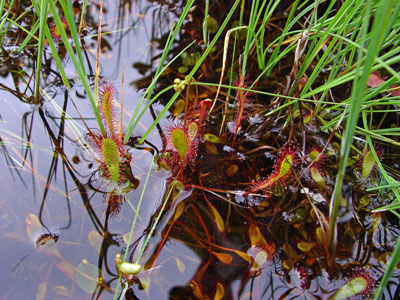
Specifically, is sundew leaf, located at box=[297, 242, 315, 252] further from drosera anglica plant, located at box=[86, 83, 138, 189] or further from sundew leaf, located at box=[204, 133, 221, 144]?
drosera anglica plant, located at box=[86, 83, 138, 189]

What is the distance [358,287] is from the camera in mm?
940

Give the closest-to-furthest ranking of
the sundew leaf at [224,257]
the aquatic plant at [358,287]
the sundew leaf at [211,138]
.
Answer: the aquatic plant at [358,287] → the sundew leaf at [224,257] → the sundew leaf at [211,138]

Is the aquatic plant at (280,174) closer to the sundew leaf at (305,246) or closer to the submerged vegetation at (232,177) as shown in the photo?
the submerged vegetation at (232,177)

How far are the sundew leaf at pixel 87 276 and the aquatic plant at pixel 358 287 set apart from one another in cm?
78

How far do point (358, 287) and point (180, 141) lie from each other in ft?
2.39

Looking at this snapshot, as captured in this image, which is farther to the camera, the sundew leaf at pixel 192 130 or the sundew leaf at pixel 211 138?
the sundew leaf at pixel 211 138

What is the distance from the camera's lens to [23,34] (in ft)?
5.20

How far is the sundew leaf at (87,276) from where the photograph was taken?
0.97 metres

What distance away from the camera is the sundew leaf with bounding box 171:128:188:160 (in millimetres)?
999

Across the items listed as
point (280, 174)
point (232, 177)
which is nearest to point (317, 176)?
point (280, 174)

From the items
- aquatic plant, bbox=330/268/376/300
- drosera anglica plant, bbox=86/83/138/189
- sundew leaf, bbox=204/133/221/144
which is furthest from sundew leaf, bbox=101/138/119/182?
aquatic plant, bbox=330/268/376/300

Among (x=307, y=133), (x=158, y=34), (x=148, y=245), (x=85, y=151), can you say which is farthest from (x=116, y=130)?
(x=307, y=133)

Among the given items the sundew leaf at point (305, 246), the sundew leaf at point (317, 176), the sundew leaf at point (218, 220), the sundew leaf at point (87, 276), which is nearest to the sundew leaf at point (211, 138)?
the sundew leaf at point (218, 220)

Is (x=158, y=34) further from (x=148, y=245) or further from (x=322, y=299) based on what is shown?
(x=322, y=299)
